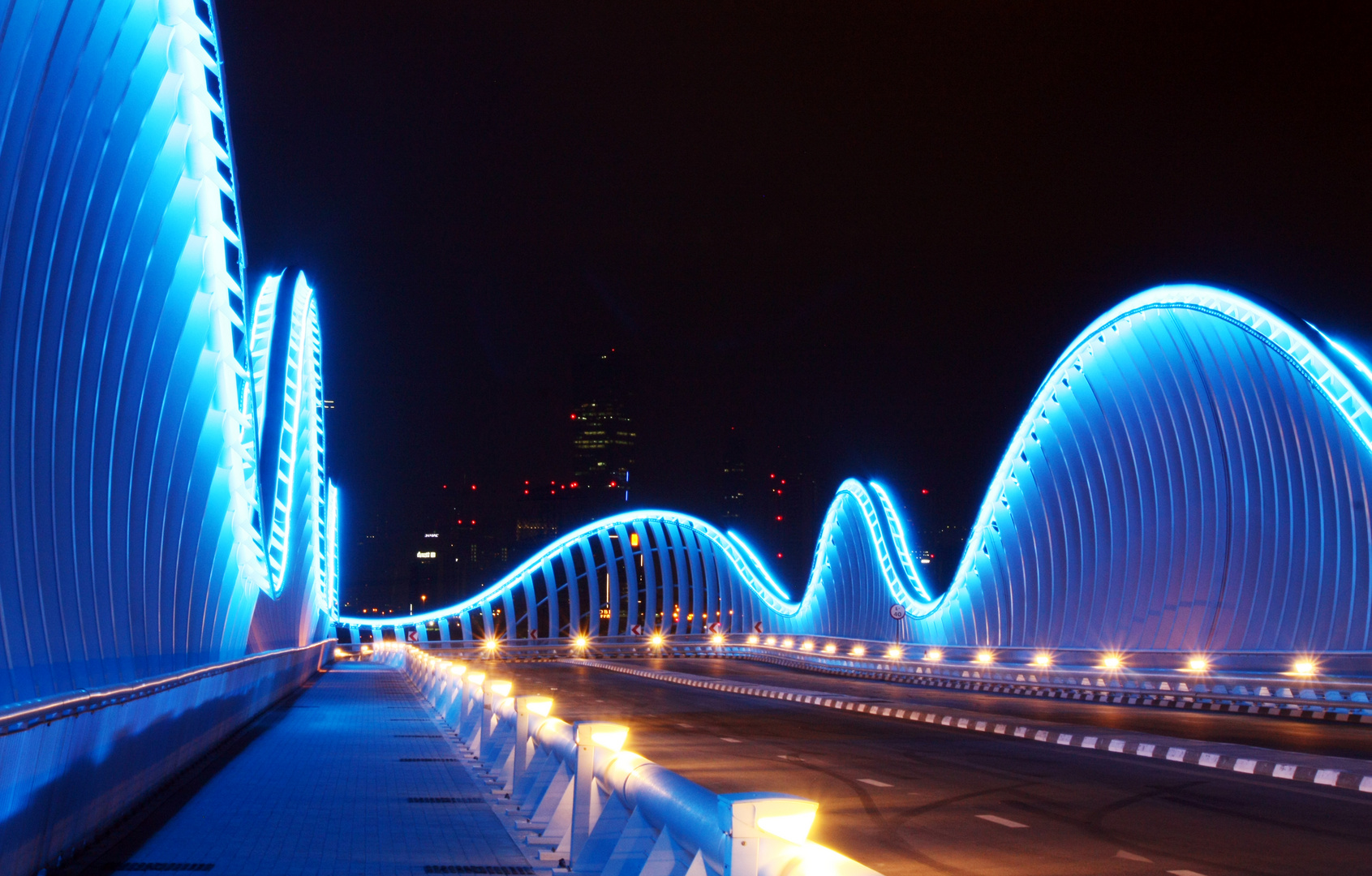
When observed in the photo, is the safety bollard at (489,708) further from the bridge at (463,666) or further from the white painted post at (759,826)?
the white painted post at (759,826)

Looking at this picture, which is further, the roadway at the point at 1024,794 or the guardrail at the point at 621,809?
the roadway at the point at 1024,794

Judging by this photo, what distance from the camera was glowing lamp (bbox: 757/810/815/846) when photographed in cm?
452

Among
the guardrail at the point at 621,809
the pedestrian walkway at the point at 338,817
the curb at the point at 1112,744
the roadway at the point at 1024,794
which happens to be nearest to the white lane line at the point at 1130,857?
the roadway at the point at 1024,794

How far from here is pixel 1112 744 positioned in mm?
19656

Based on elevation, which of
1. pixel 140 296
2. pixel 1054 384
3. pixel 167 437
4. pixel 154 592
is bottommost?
pixel 154 592

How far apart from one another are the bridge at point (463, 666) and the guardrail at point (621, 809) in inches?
0.9

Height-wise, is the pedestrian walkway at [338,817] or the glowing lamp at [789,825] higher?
the glowing lamp at [789,825]

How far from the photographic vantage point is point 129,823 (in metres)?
11.4

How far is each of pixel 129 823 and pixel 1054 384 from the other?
39352mm

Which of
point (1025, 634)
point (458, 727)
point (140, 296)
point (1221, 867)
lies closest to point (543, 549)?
point (1025, 634)

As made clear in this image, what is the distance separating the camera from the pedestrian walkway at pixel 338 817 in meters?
9.50

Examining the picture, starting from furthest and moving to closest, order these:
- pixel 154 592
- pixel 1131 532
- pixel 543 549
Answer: pixel 543 549 < pixel 1131 532 < pixel 154 592

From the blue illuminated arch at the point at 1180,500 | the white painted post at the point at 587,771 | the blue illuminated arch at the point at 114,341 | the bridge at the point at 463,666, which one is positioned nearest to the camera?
the white painted post at the point at 587,771

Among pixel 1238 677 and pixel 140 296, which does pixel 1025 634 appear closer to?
pixel 1238 677
